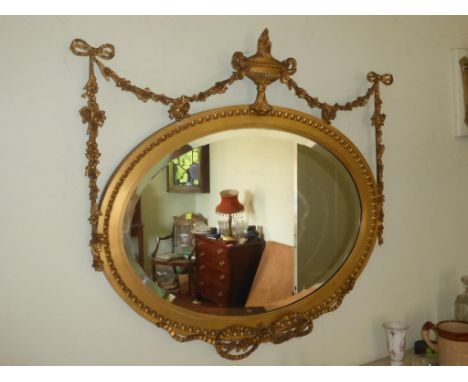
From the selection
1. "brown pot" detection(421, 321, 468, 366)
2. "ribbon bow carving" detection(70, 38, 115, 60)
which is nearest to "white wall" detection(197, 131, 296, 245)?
"ribbon bow carving" detection(70, 38, 115, 60)

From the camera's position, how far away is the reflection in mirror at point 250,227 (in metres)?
1.20

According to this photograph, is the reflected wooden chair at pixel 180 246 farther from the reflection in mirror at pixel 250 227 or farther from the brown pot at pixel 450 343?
the brown pot at pixel 450 343

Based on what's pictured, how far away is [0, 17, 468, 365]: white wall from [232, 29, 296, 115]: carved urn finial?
0.05m

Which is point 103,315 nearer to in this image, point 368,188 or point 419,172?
point 368,188

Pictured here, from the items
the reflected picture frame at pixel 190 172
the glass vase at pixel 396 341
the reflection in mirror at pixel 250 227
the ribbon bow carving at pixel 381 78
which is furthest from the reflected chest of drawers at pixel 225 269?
the ribbon bow carving at pixel 381 78

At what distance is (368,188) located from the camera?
1462mm

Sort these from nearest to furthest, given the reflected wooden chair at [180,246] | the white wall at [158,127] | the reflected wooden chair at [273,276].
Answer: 1. the white wall at [158,127]
2. the reflected wooden chair at [180,246]
3. the reflected wooden chair at [273,276]

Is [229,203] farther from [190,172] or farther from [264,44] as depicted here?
[264,44]

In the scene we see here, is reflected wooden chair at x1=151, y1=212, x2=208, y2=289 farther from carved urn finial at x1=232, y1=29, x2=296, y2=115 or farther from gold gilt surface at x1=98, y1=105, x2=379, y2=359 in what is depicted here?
carved urn finial at x1=232, y1=29, x2=296, y2=115

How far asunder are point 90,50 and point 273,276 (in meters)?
0.85

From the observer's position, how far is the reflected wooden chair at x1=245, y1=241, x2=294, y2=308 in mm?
1332

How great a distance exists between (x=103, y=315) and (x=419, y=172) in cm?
122

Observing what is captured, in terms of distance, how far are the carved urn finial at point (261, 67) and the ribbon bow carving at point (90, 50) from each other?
0.35m

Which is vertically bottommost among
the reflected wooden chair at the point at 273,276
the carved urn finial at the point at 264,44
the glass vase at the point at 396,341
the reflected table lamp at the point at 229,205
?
the glass vase at the point at 396,341
